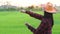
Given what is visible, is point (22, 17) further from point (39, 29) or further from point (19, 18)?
point (39, 29)

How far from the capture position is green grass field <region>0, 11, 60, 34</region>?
112 inches

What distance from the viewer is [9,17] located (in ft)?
10.4

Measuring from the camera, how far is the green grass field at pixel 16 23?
2842mm

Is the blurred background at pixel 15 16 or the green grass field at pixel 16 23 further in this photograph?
the blurred background at pixel 15 16

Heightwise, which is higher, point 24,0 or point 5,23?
point 24,0

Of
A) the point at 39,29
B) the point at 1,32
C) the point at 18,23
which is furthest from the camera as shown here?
the point at 18,23

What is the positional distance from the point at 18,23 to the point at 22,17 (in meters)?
0.13

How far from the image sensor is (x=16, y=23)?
3.05 m

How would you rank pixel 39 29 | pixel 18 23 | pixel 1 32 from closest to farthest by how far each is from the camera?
pixel 39 29
pixel 1 32
pixel 18 23

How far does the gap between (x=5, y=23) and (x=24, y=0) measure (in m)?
0.43

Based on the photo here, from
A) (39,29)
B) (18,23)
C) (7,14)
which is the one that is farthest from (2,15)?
(39,29)

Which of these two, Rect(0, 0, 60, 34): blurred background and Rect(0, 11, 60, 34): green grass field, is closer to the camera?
Rect(0, 11, 60, 34): green grass field

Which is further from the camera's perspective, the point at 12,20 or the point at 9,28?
the point at 12,20

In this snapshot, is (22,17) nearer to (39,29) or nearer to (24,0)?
(24,0)
